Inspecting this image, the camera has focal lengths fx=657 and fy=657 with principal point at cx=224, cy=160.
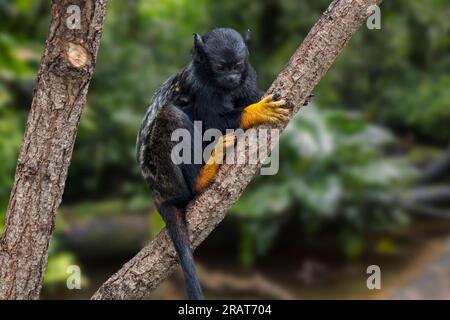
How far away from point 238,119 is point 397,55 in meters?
6.87

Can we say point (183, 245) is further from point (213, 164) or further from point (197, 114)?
point (197, 114)

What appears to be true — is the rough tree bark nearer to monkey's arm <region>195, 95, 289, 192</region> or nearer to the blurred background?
monkey's arm <region>195, 95, 289, 192</region>

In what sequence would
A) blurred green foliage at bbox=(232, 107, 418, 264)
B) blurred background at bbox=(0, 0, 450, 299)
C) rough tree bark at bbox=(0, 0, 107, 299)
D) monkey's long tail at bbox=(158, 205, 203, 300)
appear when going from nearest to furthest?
1. rough tree bark at bbox=(0, 0, 107, 299)
2. monkey's long tail at bbox=(158, 205, 203, 300)
3. blurred background at bbox=(0, 0, 450, 299)
4. blurred green foliage at bbox=(232, 107, 418, 264)

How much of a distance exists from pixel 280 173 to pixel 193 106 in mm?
4053

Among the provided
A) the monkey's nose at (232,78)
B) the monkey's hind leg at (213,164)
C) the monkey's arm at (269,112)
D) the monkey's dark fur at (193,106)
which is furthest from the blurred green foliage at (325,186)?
the monkey's arm at (269,112)

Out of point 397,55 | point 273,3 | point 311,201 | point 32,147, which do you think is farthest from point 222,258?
point 32,147

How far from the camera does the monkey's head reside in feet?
11.8

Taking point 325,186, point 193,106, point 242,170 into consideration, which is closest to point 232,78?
point 193,106

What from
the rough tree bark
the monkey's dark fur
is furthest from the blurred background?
the rough tree bark

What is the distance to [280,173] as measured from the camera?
7.62 metres

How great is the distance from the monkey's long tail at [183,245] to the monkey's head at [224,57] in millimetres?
812

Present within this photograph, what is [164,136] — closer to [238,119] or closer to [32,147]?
[238,119]

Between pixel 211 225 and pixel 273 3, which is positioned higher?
pixel 273 3
